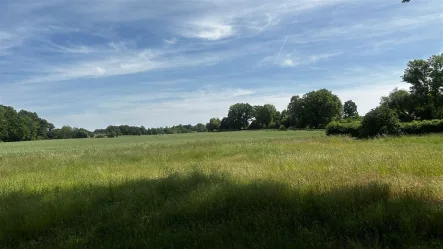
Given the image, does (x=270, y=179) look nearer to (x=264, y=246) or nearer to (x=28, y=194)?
(x=264, y=246)

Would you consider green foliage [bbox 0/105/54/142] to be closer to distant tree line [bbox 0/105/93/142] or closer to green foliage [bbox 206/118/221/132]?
distant tree line [bbox 0/105/93/142]

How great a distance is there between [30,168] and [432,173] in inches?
813

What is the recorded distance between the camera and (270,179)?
9.21 metres

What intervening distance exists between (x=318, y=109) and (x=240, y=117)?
5692 centimetres

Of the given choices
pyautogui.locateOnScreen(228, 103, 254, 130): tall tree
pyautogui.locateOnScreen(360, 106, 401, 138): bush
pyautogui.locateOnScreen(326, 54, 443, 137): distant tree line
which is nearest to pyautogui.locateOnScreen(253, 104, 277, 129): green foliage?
pyautogui.locateOnScreen(228, 103, 254, 130): tall tree

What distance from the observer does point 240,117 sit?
6437 inches

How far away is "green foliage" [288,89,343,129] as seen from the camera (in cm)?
11181

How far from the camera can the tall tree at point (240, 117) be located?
532ft

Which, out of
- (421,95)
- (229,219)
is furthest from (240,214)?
(421,95)

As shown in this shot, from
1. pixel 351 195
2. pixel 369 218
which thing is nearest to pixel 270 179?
pixel 351 195

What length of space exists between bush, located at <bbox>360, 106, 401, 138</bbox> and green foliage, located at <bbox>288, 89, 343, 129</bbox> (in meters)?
76.2

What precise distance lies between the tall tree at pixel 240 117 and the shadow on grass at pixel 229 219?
15387 centimetres

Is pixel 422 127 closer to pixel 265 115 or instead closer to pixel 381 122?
pixel 381 122

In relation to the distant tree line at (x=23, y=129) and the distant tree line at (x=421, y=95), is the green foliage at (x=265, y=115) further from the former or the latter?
the distant tree line at (x=23, y=129)
